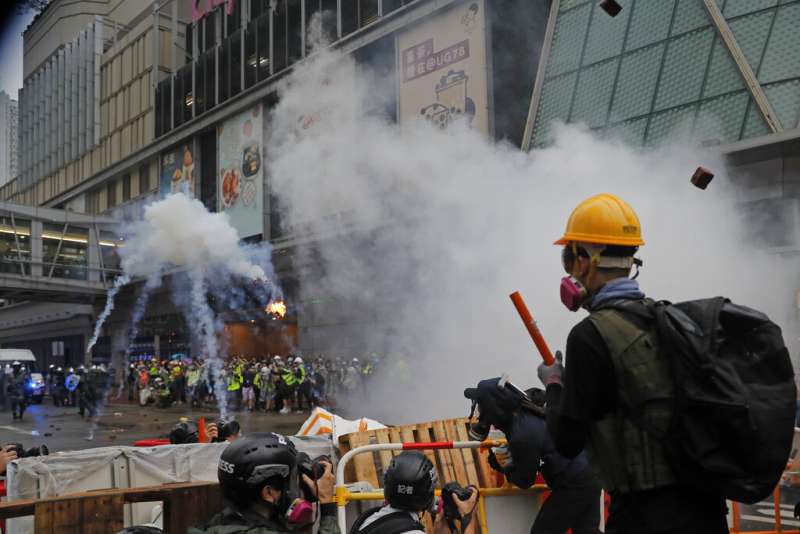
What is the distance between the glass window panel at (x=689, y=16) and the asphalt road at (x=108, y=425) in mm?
11629

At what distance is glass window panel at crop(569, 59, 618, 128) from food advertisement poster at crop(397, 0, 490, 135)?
2863 mm

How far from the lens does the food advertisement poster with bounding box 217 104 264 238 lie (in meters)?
26.3

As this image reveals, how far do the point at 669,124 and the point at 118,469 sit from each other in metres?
12.5

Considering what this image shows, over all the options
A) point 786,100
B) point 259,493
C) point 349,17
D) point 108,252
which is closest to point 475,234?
point 786,100

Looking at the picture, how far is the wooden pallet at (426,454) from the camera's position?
4316 millimetres

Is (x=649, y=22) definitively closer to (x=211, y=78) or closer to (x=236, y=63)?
(x=236, y=63)

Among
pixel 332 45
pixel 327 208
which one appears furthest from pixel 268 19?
pixel 327 208

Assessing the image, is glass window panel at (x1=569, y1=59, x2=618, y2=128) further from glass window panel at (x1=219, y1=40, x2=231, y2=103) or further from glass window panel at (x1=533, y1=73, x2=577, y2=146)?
glass window panel at (x1=219, y1=40, x2=231, y2=103)

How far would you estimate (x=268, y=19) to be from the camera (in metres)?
26.7

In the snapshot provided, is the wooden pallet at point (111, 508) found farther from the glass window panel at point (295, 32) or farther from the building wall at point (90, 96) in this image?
the building wall at point (90, 96)

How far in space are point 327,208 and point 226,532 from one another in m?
15.1

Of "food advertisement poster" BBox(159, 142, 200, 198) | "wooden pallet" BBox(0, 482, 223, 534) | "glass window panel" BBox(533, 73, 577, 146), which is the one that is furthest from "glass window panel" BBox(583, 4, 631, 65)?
"food advertisement poster" BBox(159, 142, 200, 198)

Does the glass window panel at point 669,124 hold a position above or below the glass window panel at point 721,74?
below

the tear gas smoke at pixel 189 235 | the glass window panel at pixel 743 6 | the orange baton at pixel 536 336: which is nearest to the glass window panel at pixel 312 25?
the tear gas smoke at pixel 189 235
